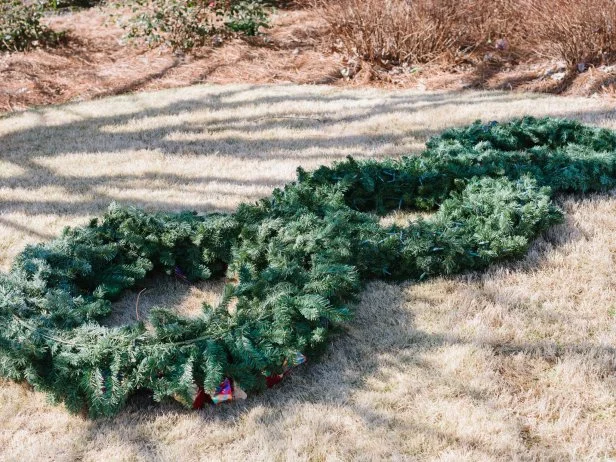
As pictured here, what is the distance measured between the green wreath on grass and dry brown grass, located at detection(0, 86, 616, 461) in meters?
0.15

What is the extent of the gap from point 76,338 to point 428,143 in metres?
3.93

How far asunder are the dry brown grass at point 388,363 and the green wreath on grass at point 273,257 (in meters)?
0.15

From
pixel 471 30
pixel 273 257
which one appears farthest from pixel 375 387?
pixel 471 30

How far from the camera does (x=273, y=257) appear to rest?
4211mm

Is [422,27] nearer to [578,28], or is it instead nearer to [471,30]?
[471,30]

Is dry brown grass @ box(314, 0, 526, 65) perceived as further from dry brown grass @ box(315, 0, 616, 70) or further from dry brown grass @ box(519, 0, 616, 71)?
dry brown grass @ box(519, 0, 616, 71)

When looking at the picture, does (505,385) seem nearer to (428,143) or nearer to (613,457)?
(613,457)

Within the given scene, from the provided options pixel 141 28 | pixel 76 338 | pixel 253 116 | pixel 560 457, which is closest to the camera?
pixel 560 457

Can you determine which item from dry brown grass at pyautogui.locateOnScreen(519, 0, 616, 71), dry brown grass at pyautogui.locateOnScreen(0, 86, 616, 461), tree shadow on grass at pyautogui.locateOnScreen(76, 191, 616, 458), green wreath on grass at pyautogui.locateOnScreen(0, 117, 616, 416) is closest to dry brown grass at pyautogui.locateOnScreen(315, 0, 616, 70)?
dry brown grass at pyautogui.locateOnScreen(519, 0, 616, 71)

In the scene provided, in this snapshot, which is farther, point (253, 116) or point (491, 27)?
point (491, 27)

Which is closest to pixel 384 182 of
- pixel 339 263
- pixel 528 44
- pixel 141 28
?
pixel 339 263

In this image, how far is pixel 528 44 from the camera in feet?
30.7

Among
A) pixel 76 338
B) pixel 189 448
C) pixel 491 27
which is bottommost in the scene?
pixel 189 448

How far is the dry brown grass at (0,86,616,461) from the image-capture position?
10.2 ft
